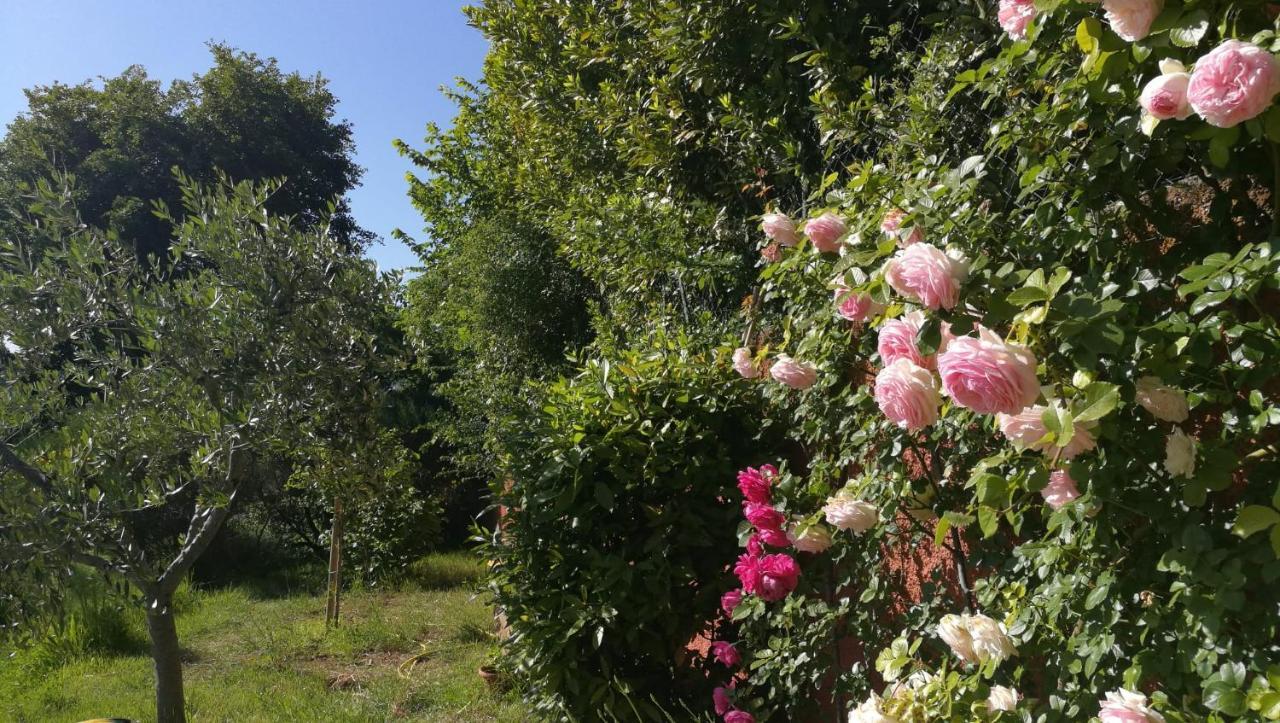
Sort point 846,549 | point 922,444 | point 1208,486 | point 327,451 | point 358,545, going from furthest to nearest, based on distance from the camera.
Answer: point 358,545
point 327,451
point 846,549
point 922,444
point 1208,486

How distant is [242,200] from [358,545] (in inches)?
266

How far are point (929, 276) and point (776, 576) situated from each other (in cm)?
146

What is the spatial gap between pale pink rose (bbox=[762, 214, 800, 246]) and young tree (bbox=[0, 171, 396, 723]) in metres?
2.18

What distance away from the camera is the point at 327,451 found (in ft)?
11.7

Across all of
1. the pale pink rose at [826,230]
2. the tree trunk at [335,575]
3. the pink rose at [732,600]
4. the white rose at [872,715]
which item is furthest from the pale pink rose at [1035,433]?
the tree trunk at [335,575]

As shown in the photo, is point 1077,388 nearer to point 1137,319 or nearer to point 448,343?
point 1137,319

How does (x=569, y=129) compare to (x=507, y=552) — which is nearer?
(x=507, y=552)

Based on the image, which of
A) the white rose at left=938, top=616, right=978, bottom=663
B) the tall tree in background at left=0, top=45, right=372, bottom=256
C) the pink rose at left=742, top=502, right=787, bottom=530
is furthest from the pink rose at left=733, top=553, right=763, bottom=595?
the tall tree in background at left=0, top=45, right=372, bottom=256

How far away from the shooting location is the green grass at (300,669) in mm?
4746

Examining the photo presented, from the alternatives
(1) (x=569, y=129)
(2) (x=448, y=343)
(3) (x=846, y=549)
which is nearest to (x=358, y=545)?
(2) (x=448, y=343)

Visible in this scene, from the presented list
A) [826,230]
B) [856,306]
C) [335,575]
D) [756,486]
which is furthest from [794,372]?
[335,575]

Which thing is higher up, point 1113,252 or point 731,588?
point 1113,252

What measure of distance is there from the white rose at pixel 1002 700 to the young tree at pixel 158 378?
2788mm

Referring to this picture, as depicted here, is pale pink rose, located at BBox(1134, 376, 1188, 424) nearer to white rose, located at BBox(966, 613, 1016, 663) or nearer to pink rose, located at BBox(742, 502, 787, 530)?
white rose, located at BBox(966, 613, 1016, 663)
